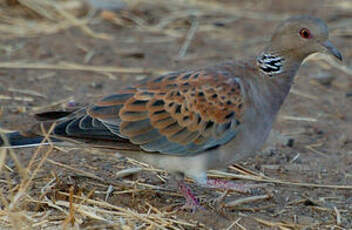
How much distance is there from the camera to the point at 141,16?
8602 millimetres

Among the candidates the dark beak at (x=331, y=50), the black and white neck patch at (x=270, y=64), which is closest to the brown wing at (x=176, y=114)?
the black and white neck patch at (x=270, y=64)

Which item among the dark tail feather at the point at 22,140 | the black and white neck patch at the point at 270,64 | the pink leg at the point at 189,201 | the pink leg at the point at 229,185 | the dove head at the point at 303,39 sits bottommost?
the dark tail feather at the point at 22,140

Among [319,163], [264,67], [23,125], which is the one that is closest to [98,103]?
[264,67]

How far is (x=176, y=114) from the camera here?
427cm

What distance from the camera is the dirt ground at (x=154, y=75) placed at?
13.7 ft

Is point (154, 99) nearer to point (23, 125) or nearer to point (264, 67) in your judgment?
point (264, 67)

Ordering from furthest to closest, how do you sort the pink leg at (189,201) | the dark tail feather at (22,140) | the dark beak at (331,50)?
the dark beak at (331,50)
the pink leg at (189,201)
the dark tail feather at (22,140)

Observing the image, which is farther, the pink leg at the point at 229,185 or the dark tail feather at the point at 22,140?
the pink leg at the point at 229,185

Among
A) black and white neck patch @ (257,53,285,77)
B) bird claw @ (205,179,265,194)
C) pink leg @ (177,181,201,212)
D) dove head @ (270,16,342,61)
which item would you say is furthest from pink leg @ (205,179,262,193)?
dove head @ (270,16,342,61)

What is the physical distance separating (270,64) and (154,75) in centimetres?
266

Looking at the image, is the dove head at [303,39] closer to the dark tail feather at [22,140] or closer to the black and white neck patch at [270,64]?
the black and white neck patch at [270,64]

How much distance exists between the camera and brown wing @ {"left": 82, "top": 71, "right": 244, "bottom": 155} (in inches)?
165

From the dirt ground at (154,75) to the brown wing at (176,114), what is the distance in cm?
31

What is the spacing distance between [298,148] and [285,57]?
4.53 ft
